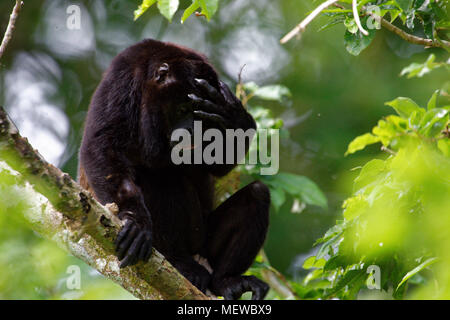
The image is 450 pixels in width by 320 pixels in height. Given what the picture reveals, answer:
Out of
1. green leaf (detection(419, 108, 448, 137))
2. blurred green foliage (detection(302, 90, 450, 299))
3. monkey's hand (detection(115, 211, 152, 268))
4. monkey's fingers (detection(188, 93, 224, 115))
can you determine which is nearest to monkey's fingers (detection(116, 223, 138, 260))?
monkey's hand (detection(115, 211, 152, 268))

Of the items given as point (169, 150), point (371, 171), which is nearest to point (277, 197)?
point (169, 150)

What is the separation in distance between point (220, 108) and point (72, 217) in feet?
5.25

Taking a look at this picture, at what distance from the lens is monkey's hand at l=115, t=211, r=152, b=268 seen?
294cm

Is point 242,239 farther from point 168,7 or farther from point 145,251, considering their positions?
point 168,7

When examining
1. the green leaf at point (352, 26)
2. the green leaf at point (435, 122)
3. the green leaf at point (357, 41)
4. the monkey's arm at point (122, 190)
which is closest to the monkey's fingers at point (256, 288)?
the monkey's arm at point (122, 190)

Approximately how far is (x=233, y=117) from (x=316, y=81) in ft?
21.4

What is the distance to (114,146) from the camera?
372 cm

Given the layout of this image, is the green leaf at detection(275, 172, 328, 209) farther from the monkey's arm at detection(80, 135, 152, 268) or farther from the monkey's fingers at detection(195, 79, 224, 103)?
the monkey's arm at detection(80, 135, 152, 268)

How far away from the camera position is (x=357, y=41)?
3.01m

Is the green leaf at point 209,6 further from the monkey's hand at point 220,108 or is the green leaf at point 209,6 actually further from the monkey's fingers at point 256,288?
the monkey's fingers at point 256,288

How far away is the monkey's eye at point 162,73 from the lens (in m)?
3.96
